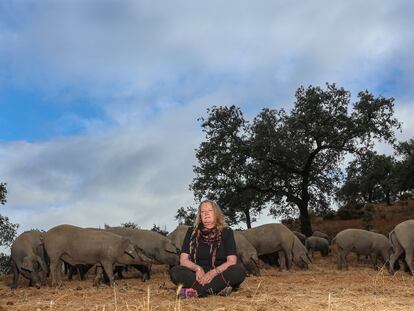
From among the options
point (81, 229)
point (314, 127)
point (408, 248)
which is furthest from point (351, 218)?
point (81, 229)

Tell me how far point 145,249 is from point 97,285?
3378mm

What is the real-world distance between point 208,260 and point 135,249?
5407 mm

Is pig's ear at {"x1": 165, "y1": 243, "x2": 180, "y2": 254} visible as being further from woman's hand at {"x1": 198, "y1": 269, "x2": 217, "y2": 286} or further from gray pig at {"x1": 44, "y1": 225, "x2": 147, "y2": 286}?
woman's hand at {"x1": 198, "y1": 269, "x2": 217, "y2": 286}

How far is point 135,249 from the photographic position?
13.4 metres

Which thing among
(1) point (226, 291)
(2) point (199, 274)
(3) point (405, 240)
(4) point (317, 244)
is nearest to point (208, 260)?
(2) point (199, 274)

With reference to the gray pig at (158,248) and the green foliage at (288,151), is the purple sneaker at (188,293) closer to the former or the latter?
the gray pig at (158,248)

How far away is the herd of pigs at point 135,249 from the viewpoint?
12.7 meters

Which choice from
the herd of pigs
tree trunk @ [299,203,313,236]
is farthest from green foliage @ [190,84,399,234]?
the herd of pigs

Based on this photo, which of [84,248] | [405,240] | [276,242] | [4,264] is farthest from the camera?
[4,264]

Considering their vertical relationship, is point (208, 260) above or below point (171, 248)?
below

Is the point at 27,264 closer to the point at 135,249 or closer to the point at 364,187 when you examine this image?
the point at 135,249

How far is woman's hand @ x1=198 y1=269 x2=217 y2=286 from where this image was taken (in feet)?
25.9

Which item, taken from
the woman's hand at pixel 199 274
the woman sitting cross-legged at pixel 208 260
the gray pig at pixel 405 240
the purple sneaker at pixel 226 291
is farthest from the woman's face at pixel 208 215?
the gray pig at pixel 405 240

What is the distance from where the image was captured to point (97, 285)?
12070 mm
